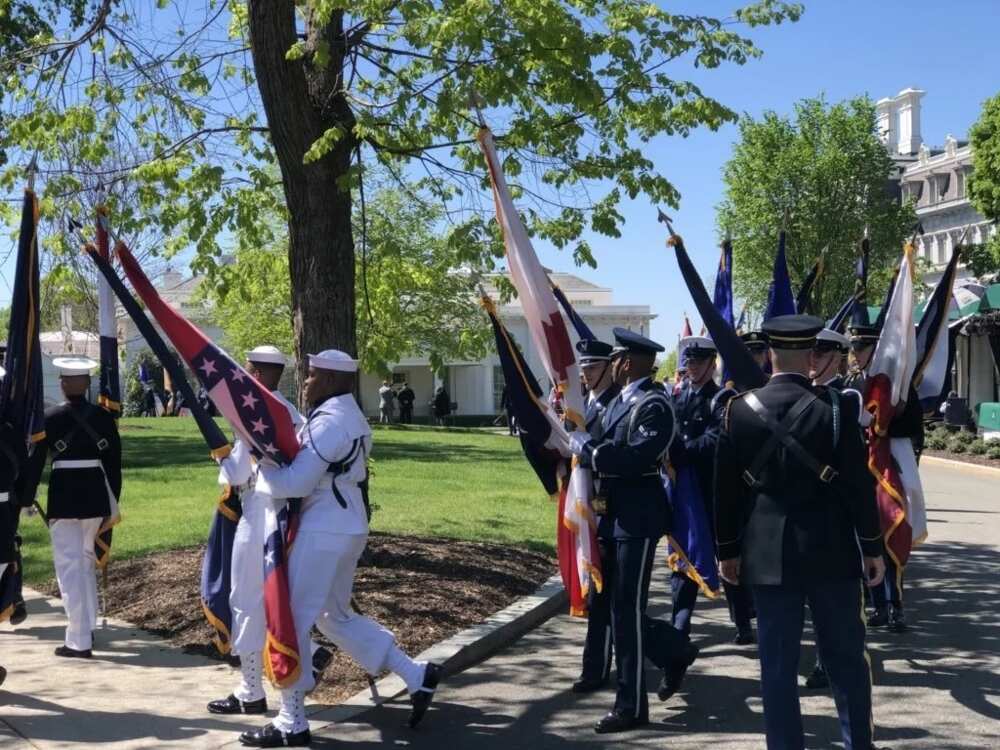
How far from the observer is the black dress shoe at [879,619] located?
331 inches

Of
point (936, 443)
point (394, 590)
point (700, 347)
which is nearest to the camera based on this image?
point (700, 347)

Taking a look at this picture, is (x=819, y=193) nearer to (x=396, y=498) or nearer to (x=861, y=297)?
(x=396, y=498)

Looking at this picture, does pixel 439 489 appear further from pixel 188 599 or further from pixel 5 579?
pixel 5 579

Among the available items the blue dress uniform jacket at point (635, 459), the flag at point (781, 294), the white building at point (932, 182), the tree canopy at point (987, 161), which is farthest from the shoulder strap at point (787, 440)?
the white building at point (932, 182)

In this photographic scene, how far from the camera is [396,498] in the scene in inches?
605

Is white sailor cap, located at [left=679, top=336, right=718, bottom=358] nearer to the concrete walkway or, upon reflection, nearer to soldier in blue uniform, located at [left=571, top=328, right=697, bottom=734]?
soldier in blue uniform, located at [left=571, top=328, right=697, bottom=734]

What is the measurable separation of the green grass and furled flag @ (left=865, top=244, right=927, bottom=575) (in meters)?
4.41

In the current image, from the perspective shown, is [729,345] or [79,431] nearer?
[729,345]

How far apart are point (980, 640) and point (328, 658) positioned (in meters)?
4.48

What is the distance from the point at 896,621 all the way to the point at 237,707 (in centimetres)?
471

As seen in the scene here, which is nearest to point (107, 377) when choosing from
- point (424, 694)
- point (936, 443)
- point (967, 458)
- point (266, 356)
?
point (266, 356)

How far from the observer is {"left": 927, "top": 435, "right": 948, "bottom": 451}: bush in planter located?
94.2 feet

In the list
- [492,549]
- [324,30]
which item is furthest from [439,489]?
[324,30]

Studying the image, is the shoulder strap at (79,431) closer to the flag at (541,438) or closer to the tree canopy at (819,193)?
the flag at (541,438)
